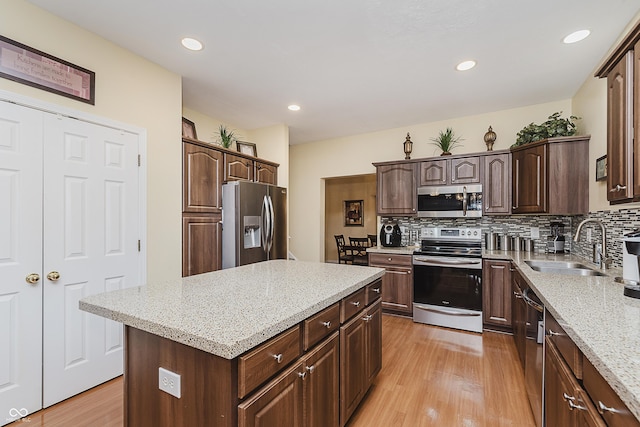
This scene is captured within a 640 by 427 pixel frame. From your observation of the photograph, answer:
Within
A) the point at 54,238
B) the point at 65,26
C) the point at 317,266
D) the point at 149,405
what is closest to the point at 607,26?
the point at 317,266

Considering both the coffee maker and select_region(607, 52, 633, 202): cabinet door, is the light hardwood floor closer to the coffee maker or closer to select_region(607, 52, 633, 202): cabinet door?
the coffee maker

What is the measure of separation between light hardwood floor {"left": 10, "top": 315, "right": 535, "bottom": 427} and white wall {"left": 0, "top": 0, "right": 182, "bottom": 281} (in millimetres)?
997

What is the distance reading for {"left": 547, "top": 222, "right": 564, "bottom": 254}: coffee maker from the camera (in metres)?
3.28

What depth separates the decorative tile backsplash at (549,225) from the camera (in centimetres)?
212

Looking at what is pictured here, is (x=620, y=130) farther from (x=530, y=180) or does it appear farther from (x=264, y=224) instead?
(x=264, y=224)

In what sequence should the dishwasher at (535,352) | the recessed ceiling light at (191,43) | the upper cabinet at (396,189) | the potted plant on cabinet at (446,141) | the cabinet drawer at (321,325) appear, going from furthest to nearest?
the upper cabinet at (396,189) → the potted plant on cabinet at (446,141) → the recessed ceiling light at (191,43) → the dishwasher at (535,352) → the cabinet drawer at (321,325)

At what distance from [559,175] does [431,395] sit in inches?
98.1

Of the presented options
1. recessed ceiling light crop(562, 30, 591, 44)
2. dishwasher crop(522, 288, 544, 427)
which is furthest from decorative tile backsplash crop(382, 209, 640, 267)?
recessed ceiling light crop(562, 30, 591, 44)

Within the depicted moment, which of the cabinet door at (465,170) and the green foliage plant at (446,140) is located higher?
the green foliage plant at (446,140)

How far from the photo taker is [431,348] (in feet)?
9.38

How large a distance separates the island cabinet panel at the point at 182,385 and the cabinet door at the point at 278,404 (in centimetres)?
5

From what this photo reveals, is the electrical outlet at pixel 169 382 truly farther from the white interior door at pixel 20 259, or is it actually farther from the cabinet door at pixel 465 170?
the cabinet door at pixel 465 170

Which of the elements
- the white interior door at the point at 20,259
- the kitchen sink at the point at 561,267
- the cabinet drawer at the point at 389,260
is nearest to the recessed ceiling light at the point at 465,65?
the kitchen sink at the point at 561,267

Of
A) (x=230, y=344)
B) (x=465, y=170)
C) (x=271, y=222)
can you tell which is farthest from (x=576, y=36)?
(x=271, y=222)
